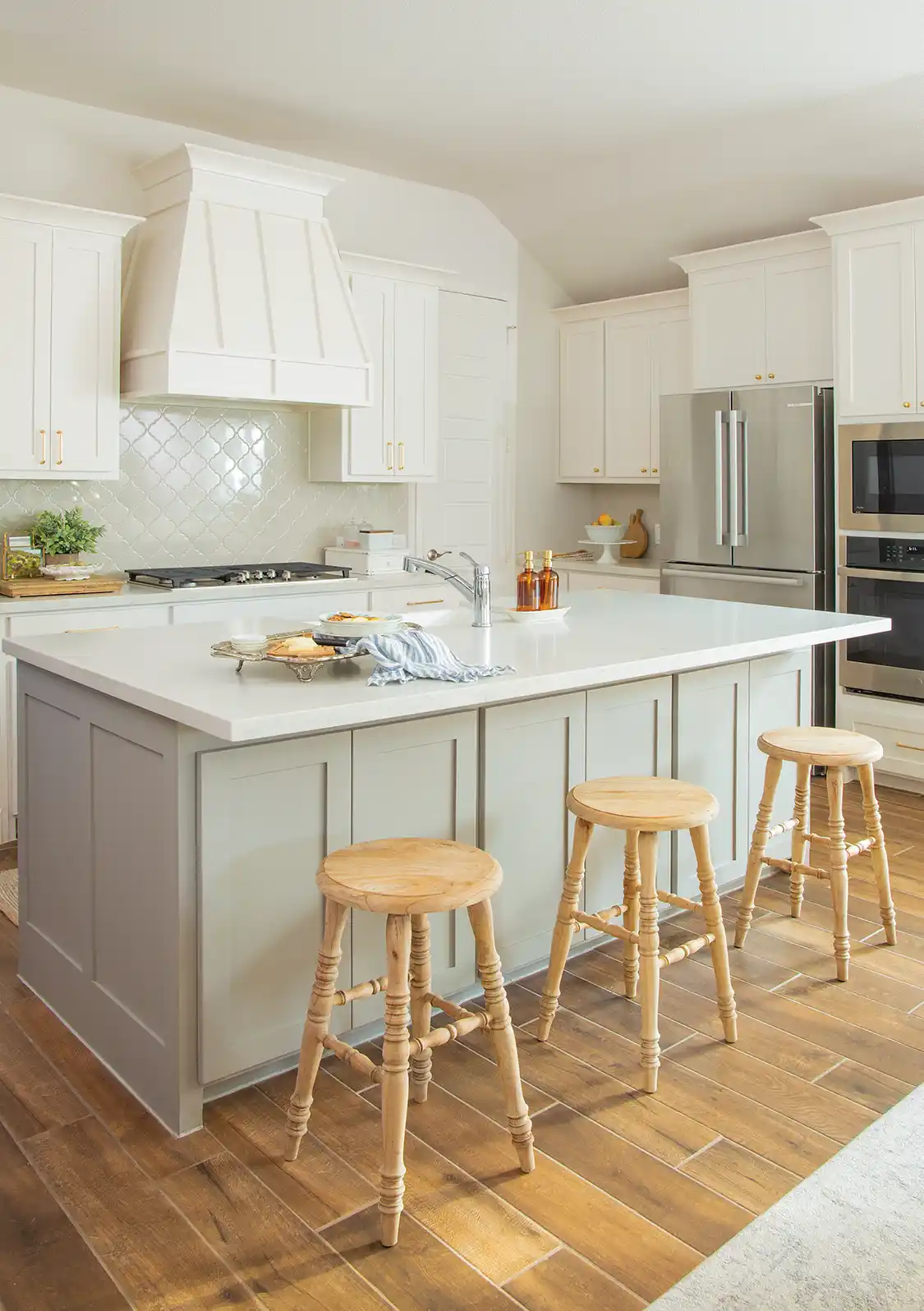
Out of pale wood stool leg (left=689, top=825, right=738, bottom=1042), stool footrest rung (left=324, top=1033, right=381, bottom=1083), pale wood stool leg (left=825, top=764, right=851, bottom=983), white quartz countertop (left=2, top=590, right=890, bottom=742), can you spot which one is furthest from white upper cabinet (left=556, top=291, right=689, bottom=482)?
stool footrest rung (left=324, top=1033, right=381, bottom=1083)

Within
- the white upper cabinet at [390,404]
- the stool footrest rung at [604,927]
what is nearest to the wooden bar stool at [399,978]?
the stool footrest rung at [604,927]

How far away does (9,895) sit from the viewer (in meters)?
3.68

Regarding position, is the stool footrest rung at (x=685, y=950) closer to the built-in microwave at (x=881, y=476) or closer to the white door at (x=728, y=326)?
the built-in microwave at (x=881, y=476)

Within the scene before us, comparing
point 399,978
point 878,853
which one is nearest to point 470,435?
point 878,853

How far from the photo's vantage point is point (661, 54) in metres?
4.29

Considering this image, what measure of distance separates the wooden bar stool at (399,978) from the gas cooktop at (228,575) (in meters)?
2.73

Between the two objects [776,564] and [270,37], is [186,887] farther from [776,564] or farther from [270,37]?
[776,564]

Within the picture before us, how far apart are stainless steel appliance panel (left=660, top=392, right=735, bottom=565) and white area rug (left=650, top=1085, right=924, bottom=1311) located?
3.72 m

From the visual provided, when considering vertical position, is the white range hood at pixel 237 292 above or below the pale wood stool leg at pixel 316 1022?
above

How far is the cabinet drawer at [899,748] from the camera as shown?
4906 millimetres

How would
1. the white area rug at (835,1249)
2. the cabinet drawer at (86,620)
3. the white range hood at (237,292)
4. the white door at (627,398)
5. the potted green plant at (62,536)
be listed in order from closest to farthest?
the white area rug at (835,1249) < the cabinet drawer at (86,620) < the white range hood at (237,292) < the potted green plant at (62,536) < the white door at (627,398)

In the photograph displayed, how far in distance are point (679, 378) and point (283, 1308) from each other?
5.40 meters

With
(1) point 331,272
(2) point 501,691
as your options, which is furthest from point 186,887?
(1) point 331,272

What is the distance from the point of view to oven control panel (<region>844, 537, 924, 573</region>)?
482cm
